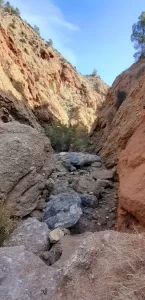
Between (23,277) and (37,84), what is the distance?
1898 cm

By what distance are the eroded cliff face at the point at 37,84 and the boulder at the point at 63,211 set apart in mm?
7896

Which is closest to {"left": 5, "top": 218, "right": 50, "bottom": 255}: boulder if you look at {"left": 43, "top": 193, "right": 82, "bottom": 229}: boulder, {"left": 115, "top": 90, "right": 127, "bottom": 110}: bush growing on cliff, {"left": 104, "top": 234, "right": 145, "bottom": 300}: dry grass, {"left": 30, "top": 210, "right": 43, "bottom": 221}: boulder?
{"left": 43, "top": 193, "right": 82, "bottom": 229}: boulder

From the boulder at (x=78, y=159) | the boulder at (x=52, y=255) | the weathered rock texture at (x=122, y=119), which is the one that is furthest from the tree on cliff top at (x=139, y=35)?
the boulder at (x=52, y=255)

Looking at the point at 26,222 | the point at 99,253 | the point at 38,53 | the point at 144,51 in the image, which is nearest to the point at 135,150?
the point at 26,222

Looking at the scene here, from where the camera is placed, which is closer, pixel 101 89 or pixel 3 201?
pixel 3 201

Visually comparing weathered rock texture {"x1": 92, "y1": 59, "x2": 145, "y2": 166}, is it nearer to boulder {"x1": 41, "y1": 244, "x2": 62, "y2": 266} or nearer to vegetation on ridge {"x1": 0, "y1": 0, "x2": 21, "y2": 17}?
boulder {"x1": 41, "y1": 244, "x2": 62, "y2": 266}

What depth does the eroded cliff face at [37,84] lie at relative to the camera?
15375 millimetres

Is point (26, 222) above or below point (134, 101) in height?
below

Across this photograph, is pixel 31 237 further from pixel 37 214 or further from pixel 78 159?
pixel 78 159

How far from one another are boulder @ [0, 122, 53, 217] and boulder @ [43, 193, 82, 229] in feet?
1.33

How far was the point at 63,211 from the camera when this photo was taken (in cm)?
516

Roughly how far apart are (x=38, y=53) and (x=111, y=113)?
14638 millimetres

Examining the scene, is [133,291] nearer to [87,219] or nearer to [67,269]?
[67,269]

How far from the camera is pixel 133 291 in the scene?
2.26 metres
